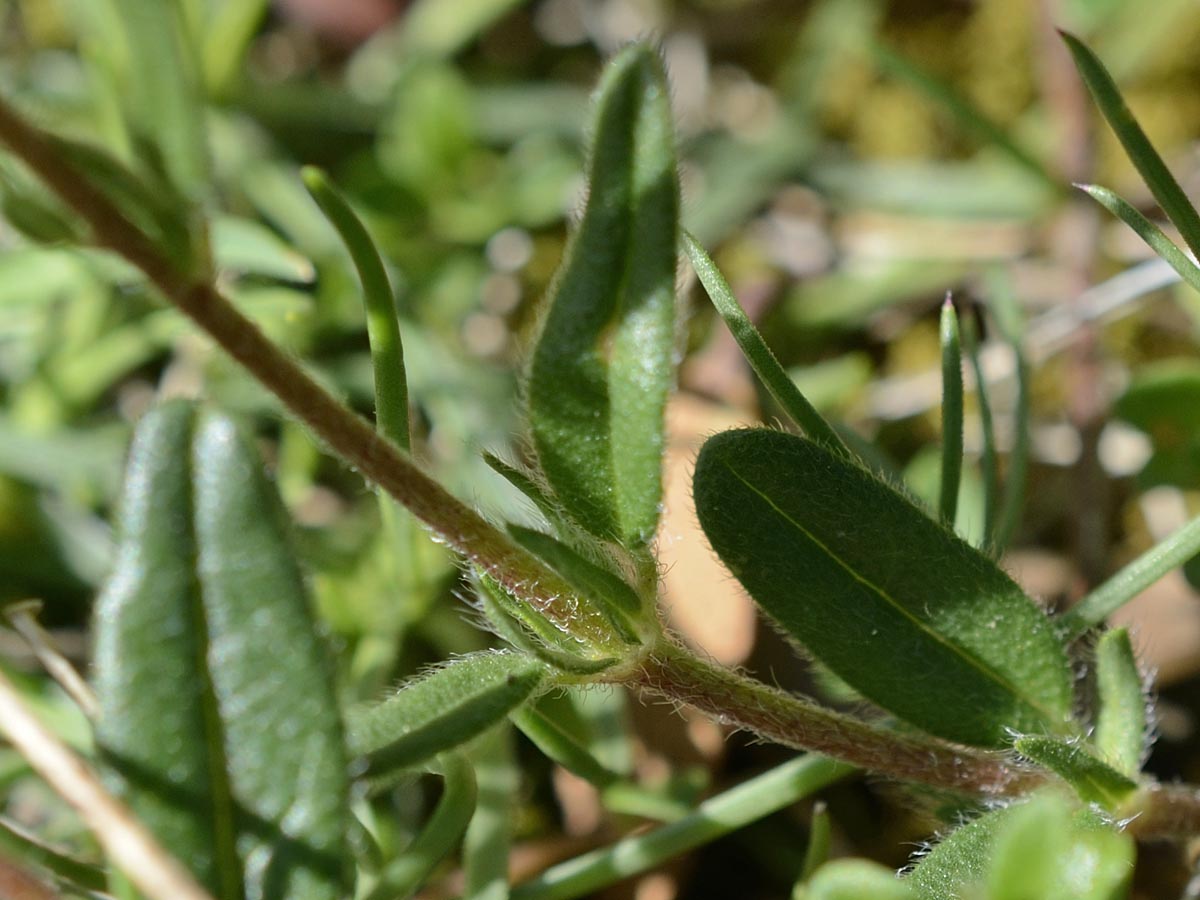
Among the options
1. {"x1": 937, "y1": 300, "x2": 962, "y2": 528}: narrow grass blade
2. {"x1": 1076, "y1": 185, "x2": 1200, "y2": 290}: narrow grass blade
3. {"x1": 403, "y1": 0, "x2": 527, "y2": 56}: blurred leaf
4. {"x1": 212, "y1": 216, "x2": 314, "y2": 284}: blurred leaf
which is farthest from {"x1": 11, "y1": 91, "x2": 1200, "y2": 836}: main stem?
{"x1": 403, "y1": 0, "x2": 527, "y2": 56}: blurred leaf

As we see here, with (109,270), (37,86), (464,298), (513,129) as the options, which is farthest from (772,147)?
(37,86)

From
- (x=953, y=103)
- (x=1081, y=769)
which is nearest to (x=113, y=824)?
(x=1081, y=769)

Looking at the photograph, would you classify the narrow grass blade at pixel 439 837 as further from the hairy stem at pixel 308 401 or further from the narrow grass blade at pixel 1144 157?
the narrow grass blade at pixel 1144 157

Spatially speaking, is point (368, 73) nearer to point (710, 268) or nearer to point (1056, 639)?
point (710, 268)

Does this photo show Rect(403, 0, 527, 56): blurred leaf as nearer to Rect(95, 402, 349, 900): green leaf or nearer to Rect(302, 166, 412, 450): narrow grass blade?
Rect(302, 166, 412, 450): narrow grass blade

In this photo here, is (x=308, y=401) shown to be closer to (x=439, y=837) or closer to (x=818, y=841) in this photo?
(x=439, y=837)
